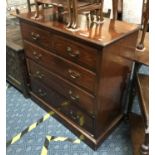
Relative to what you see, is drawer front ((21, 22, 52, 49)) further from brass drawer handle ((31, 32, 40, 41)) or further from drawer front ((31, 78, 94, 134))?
drawer front ((31, 78, 94, 134))

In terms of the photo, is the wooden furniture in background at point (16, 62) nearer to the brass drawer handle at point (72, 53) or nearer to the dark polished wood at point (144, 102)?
the brass drawer handle at point (72, 53)

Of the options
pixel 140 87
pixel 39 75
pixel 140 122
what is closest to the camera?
pixel 140 87

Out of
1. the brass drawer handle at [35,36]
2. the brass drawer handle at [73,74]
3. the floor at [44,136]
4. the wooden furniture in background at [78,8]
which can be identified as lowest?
the floor at [44,136]

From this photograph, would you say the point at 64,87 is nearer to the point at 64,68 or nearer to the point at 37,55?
the point at 64,68

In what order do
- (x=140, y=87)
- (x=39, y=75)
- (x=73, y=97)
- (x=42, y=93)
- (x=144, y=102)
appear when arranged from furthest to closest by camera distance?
1. (x=42, y=93)
2. (x=39, y=75)
3. (x=73, y=97)
4. (x=140, y=87)
5. (x=144, y=102)

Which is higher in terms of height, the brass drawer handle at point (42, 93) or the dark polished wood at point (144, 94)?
the dark polished wood at point (144, 94)

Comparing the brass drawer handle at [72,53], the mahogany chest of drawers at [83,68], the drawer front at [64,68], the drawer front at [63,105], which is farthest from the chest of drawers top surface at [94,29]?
the drawer front at [63,105]

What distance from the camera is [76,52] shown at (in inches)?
49.2

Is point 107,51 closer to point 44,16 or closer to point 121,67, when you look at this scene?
point 121,67

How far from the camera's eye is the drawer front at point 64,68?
1276 mm

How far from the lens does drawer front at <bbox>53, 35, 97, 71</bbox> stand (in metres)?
1.17

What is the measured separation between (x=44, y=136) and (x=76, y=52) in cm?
82

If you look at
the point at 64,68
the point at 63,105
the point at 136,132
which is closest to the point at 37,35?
the point at 64,68

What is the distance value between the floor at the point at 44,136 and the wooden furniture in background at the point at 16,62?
0.79ft
